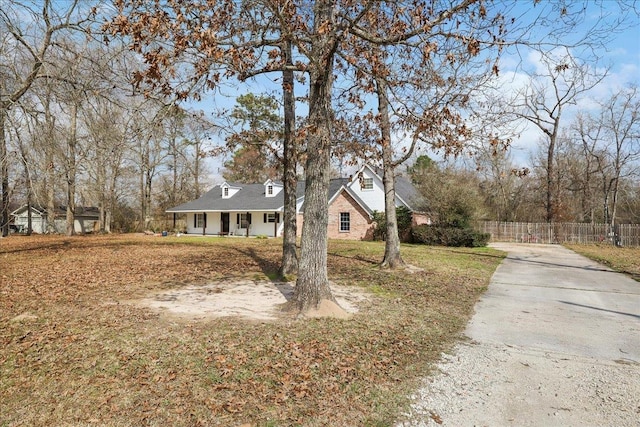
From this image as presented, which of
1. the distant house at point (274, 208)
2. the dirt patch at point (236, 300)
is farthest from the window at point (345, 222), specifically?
the dirt patch at point (236, 300)

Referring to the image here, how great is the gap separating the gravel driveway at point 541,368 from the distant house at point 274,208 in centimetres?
1726

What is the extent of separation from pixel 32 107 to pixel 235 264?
7077mm

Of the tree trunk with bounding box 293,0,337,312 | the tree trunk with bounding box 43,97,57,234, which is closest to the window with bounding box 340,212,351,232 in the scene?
the tree trunk with bounding box 43,97,57,234

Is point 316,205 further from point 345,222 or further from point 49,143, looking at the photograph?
point 345,222

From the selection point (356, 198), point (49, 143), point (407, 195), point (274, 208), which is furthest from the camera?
point (407, 195)

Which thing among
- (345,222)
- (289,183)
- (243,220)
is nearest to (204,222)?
(243,220)

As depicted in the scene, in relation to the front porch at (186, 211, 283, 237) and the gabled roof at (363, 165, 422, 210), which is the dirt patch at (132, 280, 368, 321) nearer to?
the gabled roof at (363, 165, 422, 210)

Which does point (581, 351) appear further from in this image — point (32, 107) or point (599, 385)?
point (32, 107)

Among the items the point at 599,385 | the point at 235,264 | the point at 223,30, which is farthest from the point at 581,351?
the point at 235,264

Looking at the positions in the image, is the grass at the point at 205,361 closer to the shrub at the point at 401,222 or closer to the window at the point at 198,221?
the shrub at the point at 401,222

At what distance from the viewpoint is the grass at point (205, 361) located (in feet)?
10.6

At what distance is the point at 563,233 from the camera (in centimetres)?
2669

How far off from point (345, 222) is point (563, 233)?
15405 millimetres

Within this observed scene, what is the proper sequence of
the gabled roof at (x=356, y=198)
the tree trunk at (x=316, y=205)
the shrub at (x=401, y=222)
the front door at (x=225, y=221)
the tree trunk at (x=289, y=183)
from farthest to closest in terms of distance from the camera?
the front door at (x=225, y=221) < the gabled roof at (x=356, y=198) < the shrub at (x=401, y=222) < the tree trunk at (x=289, y=183) < the tree trunk at (x=316, y=205)
